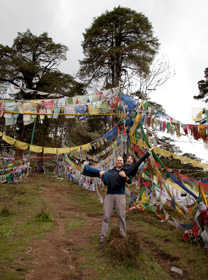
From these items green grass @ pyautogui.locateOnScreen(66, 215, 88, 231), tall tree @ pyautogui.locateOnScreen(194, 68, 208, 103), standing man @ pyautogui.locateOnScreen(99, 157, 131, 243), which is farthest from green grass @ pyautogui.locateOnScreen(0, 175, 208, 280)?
tall tree @ pyautogui.locateOnScreen(194, 68, 208, 103)

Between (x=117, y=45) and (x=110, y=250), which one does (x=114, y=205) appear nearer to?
(x=110, y=250)

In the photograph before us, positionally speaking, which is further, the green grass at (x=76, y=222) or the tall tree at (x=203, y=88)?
the tall tree at (x=203, y=88)

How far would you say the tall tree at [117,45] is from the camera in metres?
17.9

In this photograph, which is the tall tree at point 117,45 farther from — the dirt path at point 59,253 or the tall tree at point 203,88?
the dirt path at point 59,253

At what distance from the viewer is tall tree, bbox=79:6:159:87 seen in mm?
17891

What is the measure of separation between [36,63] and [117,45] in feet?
27.3

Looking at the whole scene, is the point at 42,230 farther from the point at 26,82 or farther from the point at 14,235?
the point at 26,82

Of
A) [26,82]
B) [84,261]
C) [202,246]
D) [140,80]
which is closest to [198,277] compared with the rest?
[202,246]

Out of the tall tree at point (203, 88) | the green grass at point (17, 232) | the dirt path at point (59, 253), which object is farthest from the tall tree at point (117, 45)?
the dirt path at point (59, 253)

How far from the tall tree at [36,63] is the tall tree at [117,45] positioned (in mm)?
4265

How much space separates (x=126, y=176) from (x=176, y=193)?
7.31 ft

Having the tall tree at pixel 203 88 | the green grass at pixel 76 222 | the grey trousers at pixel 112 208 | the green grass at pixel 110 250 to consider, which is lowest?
the green grass at pixel 76 222

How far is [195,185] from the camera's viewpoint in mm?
6234

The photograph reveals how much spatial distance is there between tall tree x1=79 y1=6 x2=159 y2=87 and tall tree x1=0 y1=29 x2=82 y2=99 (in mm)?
4265
